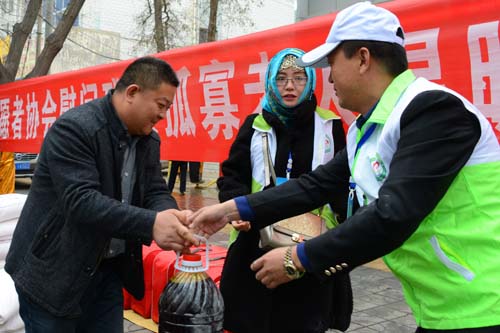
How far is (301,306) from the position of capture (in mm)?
2457

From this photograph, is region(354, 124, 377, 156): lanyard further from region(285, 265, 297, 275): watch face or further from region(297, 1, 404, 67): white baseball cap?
region(285, 265, 297, 275): watch face

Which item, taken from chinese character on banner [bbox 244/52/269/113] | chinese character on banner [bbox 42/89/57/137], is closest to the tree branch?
chinese character on banner [bbox 42/89/57/137]

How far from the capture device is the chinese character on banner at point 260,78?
344 cm

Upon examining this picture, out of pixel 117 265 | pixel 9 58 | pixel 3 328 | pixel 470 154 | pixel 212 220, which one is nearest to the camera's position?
pixel 470 154

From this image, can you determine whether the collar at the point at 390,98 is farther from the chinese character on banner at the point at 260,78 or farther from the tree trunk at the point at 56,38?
the tree trunk at the point at 56,38

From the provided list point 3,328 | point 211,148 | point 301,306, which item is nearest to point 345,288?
point 301,306

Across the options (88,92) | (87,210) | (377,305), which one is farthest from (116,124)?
(88,92)

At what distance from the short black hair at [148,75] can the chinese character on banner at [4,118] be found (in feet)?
18.6

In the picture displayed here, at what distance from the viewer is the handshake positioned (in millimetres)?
1895

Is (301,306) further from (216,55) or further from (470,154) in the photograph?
(216,55)

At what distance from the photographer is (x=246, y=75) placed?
142 inches

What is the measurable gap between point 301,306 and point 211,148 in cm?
180

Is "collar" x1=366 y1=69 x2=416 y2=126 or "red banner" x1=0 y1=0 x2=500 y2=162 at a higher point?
"red banner" x1=0 y1=0 x2=500 y2=162

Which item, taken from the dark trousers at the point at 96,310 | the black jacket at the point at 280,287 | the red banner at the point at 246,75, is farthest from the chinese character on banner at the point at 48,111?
the dark trousers at the point at 96,310
